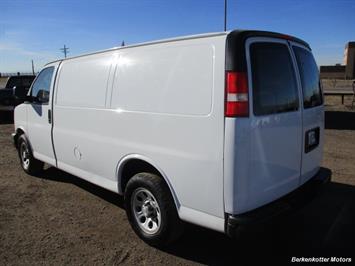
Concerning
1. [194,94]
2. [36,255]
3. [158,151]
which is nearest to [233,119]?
[194,94]

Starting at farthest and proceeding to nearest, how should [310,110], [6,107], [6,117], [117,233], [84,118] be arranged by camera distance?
[6,117], [6,107], [84,118], [117,233], [310,110]

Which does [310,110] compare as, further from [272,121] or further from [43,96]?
[43,96]

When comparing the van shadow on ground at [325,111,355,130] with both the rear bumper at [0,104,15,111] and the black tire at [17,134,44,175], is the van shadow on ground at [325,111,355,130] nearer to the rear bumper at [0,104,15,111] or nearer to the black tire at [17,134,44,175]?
the black tire at [17,134,44,175]

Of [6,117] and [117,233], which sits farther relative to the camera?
[6,117]

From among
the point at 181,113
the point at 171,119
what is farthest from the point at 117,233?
the point at 181,113

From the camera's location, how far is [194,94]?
3.12 meters

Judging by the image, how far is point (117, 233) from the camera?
13.5 ft

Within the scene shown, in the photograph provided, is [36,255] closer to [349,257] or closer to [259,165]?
[259,165]

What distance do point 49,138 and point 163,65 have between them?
2.77m

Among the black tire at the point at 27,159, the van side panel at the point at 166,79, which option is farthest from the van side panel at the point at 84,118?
the black tire at the point at 27,159

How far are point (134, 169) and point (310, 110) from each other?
200cm

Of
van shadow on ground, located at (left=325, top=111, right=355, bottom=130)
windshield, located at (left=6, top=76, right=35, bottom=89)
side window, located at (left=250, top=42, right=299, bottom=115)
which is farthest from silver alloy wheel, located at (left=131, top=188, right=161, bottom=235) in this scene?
windshield, located at (left=6, top=76, right=35, bottom=89)

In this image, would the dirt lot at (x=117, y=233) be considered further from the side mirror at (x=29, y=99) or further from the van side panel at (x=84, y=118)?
the side mirror at (x=29, y=99)

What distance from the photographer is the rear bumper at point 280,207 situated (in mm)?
2895
